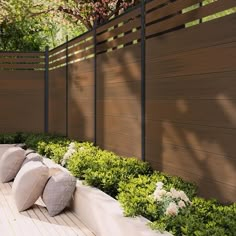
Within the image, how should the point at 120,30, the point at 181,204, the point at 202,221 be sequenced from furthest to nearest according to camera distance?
the point at 120,30 → the point at 181,204 → the point at 202,221

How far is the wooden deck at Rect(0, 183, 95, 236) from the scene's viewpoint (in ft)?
14.1

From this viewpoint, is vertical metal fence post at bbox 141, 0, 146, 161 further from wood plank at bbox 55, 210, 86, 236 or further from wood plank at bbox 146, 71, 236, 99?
wood plank at bbox 55, 210, 86, 236

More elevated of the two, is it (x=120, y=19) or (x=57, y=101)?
(x=120, y=19)

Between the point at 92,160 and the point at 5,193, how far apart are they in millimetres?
1395

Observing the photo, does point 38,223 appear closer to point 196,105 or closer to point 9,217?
point 9,217

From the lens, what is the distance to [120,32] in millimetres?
5746

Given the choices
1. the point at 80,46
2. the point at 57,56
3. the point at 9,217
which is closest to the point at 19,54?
the point at 57,56

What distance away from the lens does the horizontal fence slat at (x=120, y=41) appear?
16.8 feet

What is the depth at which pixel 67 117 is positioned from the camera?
8297mm

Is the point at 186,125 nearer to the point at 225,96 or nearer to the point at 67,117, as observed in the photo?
the point at 225,96

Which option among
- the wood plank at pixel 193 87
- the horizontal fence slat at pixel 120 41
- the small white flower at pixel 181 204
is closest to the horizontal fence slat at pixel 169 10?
the horizontal fence slat at pixel 120 41

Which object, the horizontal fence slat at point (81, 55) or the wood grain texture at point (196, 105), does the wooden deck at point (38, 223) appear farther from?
the horizontal fence slat at point (81, 55)

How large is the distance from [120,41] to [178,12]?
1261 millimetres

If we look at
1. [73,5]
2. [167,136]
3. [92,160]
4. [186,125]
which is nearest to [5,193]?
[92,160]
